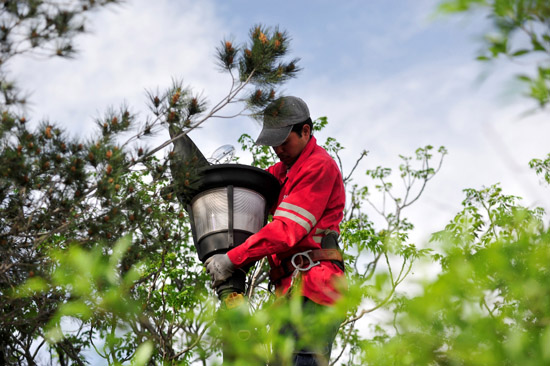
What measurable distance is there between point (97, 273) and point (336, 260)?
224 cm

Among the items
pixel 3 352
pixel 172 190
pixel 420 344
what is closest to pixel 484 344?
pixel 420 344

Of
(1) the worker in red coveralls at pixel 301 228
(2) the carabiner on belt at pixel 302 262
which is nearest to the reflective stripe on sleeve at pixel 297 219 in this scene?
(1) the worker in red coveralls at pixel 301 228

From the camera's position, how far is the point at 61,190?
3.69 meters

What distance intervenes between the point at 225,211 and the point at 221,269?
0.41 meters

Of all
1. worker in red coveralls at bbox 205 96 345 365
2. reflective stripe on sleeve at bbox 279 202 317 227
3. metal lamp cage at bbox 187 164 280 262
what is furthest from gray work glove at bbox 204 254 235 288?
reflective stripe on sleeve at bbox 279 202 317 227

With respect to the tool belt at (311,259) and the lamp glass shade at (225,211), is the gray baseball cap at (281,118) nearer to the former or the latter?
the lamp glass shade at (225,211)

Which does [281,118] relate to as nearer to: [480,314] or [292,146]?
[292,146]

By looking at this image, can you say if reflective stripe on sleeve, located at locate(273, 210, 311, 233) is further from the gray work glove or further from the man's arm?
the gray work glove

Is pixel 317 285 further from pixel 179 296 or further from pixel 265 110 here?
pixel 179 296

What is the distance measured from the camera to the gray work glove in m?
3.43

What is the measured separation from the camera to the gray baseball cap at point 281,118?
3855 mm

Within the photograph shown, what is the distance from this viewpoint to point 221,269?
3.43 meters

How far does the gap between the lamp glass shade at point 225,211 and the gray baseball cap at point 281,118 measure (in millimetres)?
360

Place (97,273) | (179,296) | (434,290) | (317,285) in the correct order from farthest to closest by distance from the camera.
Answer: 1. (179,296)
2. (317,285)
3. (97,273)
4. (434,290)
